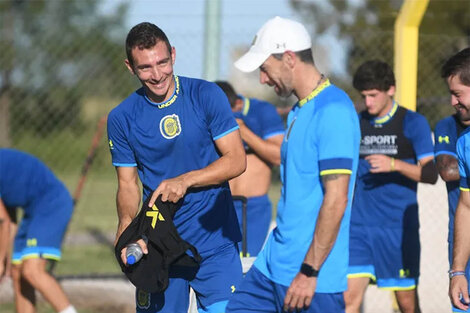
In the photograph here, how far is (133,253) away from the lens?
15.4ft

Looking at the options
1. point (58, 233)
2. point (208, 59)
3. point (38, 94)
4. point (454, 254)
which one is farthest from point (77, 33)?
point (454, 254)

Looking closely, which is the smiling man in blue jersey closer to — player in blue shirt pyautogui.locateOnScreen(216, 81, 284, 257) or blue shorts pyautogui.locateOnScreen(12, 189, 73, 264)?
player in blue shirt pyautogui.locateOnScreen(216, 81, 284, 257)

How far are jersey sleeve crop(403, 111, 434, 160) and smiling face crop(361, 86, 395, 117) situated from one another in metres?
0.21

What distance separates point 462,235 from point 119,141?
2008 mm

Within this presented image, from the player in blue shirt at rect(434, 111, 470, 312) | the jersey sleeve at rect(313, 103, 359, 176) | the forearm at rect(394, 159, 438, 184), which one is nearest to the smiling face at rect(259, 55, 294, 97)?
the jersey sleeve at rect(313, 103, 359, 176)

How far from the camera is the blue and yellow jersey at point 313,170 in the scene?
4023mm

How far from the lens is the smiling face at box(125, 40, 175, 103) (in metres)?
4.86

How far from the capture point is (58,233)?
771 cm

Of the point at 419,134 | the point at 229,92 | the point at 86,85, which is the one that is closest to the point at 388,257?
the point at 419,134

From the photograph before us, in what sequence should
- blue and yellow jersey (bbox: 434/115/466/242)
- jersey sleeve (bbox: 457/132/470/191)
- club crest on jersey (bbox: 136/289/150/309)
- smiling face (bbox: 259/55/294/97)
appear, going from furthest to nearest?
blue and yellow jersey (bbox: 434/115/466/242) → club crest on jersey (bbox: 136/289/150/309) → jersey sleeve (bbox: 457/132/470/191) → smiling face (bbox: 259/55/294/97)

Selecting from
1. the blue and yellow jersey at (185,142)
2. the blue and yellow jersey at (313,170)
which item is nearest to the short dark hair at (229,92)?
the blue and yellow jersey at (185,142)

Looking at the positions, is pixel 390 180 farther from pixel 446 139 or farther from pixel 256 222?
pixel 256 222

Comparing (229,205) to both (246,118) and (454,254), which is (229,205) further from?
(246,118)

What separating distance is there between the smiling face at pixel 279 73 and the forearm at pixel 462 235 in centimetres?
130
